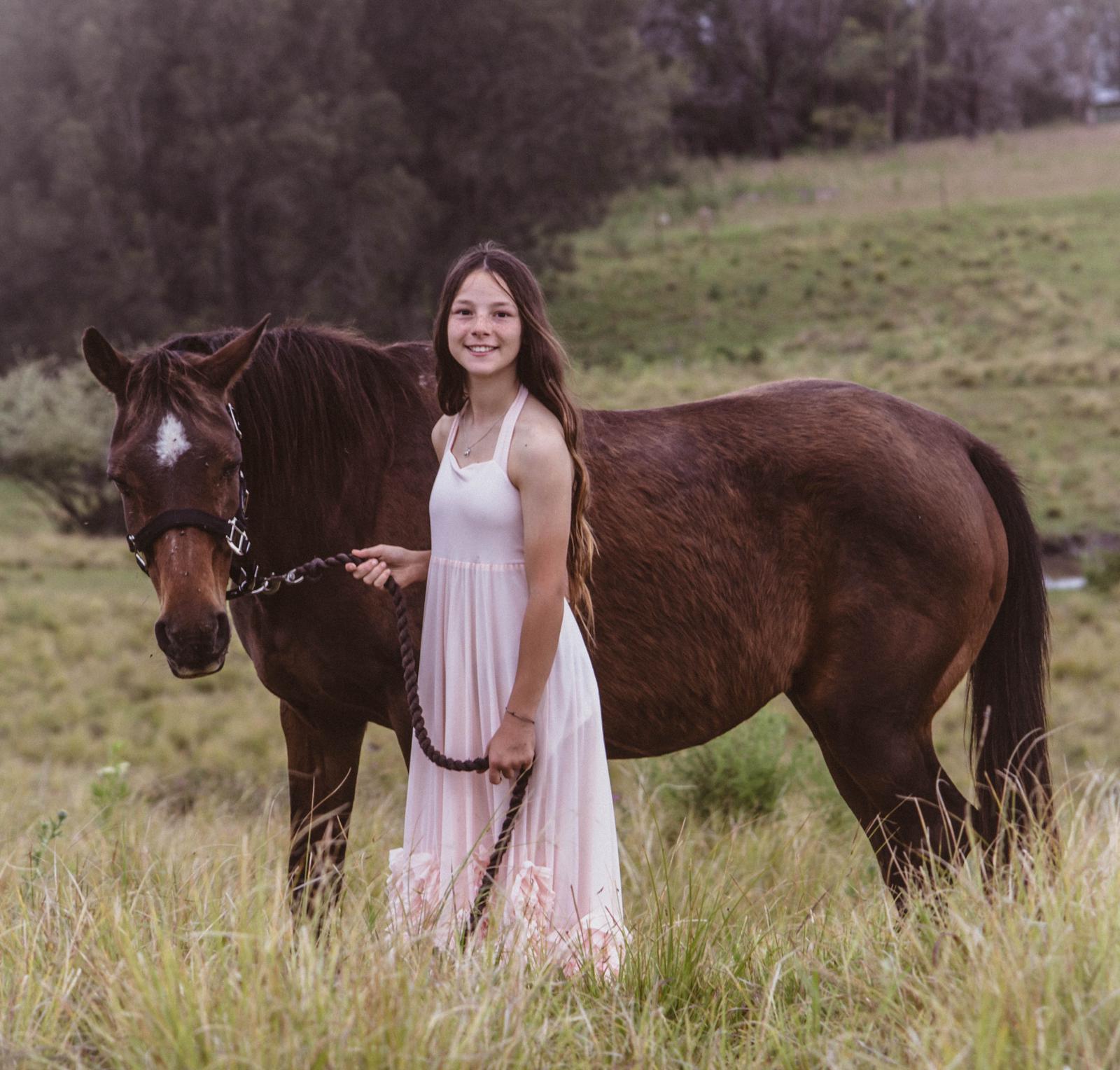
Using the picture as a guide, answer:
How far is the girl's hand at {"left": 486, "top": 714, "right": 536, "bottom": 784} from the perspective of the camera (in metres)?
2.73

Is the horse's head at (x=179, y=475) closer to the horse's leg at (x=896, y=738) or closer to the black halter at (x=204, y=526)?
the black halter at (x=204, y=526)

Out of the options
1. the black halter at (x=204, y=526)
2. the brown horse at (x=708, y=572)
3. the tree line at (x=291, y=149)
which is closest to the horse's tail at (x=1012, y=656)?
the brown horse at (x=708, y=572)

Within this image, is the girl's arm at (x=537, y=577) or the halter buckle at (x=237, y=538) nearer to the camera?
the girl's arm at (x=537, y=577)

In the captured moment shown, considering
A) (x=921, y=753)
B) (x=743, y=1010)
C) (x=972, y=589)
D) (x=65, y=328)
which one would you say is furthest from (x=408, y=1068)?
(x=65, y=328)

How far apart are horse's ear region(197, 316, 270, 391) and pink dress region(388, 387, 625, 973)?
56cm

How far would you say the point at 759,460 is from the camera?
379 centimetres

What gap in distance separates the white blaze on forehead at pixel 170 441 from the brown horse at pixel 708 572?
1.73ft

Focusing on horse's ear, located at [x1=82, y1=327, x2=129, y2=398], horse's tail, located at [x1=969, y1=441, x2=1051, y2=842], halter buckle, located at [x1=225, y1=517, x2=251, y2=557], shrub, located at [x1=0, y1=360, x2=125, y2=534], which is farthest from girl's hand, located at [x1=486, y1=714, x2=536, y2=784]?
shrub, located at [x1=0, y1=360, x2=125, y2=534]

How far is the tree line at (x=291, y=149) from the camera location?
909 inches

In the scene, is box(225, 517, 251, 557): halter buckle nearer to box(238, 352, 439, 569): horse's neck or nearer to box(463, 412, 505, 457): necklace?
box(238, 352, 439, 569): horse's neck

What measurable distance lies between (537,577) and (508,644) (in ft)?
0.74

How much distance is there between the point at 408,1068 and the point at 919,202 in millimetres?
35091

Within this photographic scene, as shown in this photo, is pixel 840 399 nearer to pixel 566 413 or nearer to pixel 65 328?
pixel 566 413

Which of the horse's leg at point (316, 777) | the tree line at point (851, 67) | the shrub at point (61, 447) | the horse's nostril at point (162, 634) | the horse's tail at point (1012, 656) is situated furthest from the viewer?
the tree line at point (851, 67)
